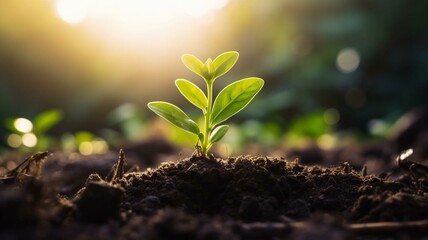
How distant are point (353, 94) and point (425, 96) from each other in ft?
4.63

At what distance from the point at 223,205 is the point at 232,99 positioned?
416mm

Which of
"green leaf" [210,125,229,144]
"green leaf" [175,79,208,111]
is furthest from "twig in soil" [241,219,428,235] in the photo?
"green leaf" [175,79,208,111]

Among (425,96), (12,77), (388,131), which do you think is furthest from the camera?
(12,77)

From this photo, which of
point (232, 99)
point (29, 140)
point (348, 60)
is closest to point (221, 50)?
point (348, 60)

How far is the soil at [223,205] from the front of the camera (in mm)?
1232

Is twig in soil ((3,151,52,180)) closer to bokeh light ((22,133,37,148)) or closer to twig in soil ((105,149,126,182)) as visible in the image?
twig in soil ((105,149,126,182))

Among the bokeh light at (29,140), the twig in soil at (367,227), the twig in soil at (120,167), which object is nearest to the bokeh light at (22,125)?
the bokeh light at (29,140)

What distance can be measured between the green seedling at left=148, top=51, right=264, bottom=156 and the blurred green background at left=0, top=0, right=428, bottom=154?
8.82 m

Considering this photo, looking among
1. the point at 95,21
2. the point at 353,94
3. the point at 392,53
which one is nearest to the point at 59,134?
the point at 95,21

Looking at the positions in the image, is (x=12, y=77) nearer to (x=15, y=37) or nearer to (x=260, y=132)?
(x=15, y=37)

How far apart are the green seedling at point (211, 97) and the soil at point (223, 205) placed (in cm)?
10

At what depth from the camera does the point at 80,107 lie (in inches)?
437

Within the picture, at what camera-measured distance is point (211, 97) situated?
1.80 meters

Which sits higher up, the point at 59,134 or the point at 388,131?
the point at 59,134
